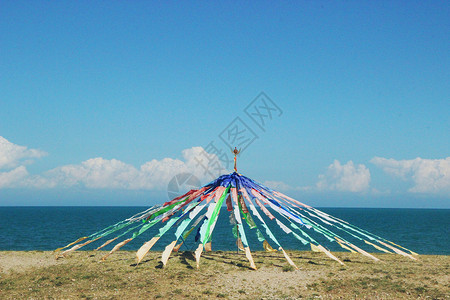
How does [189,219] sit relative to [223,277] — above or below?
above

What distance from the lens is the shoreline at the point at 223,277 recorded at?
38.7ft

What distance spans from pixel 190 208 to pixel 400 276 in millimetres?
9643

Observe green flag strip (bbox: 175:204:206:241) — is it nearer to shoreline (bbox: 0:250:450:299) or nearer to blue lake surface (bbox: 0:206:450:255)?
shoreline (bbox: 0:250:450:299)

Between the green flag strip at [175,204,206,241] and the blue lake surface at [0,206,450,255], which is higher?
the green flag strip at [175,204,206,241]

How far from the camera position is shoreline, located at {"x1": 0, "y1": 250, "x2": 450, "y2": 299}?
11781 millimetres

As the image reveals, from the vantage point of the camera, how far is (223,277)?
13672mm

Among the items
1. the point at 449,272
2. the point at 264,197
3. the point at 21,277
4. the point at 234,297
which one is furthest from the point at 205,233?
the point at 449,272

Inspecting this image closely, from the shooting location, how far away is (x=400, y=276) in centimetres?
1373

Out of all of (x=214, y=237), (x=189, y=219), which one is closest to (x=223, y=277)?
(x=189, y=219)

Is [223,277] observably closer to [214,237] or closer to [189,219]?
[189,219]

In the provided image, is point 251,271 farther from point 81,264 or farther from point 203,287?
point 81,264

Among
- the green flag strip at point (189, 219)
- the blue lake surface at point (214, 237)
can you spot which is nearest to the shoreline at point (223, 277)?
the green flag strip at point (189, 219)

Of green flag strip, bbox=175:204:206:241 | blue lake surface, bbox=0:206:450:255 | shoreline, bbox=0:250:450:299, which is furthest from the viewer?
blue lake surface, bbox=0:206:450:255

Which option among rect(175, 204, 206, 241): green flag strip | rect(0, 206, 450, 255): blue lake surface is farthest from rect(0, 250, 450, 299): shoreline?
rect(0, 206, 450, 255): blue lake surface
